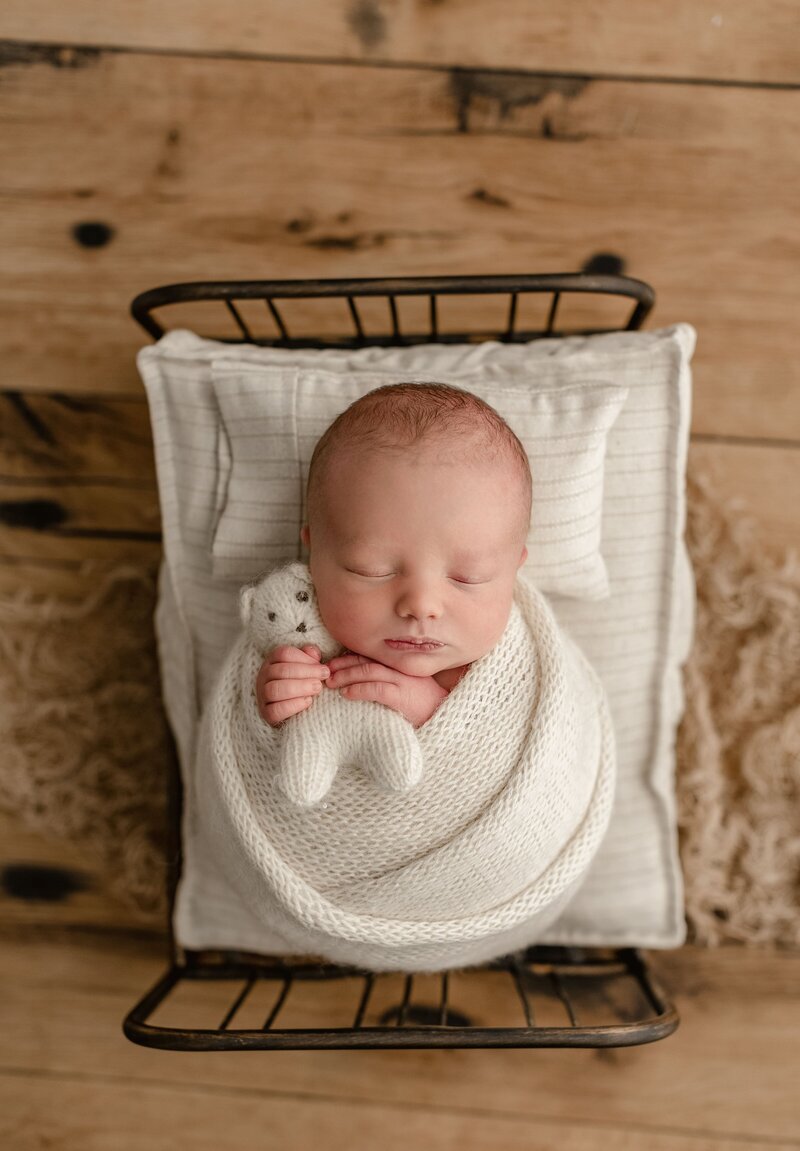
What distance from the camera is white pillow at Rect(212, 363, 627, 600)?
980 mm

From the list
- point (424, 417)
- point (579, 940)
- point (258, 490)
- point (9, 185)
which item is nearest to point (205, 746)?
point (258, 490)

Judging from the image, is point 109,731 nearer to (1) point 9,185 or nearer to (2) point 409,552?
(2) point 409,552

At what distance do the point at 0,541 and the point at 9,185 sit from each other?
1.74ft

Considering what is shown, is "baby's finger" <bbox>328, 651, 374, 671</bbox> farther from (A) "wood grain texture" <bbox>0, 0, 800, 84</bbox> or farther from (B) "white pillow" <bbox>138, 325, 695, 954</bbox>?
(A) "wood grain texture" <bbox>0, 0, 800, 84</bbox>

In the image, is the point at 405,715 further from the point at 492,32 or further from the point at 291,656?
the point at 492,32

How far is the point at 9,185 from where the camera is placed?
133 cm

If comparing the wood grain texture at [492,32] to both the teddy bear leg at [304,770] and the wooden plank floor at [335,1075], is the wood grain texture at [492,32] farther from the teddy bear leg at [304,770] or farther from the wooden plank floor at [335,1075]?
the wooden plank floor at [335,1075]

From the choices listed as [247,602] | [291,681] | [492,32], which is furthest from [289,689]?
[492,32]

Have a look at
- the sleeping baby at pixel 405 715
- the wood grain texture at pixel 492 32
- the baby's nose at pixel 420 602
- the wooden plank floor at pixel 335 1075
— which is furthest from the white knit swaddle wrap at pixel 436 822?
the wood grain texture at pixel 492 32

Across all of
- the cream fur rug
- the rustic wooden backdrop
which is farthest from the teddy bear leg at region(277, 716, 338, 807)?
the rustic wooden backdrop

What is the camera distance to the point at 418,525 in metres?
0.79

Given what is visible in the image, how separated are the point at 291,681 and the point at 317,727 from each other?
0.05m

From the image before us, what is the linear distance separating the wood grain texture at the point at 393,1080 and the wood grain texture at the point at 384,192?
2.71 ft

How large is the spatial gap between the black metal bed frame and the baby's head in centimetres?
22
